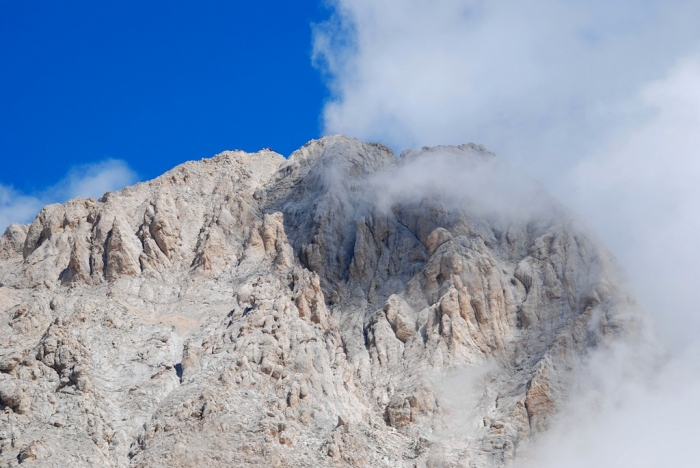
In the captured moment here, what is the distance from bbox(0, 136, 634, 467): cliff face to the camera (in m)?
103

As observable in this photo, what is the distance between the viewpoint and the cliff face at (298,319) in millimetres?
103125

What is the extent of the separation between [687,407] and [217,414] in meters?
36.1

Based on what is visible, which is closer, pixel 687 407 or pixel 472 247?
pixel 687 407

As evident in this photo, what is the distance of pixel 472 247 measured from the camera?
12450cm

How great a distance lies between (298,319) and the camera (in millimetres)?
114750

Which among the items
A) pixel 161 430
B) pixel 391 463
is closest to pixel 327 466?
pixel 391 463

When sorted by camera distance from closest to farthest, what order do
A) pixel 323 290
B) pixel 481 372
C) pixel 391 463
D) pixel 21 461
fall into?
1. pixel 21 461
2. pixel 391 463
3. pixel 481 372
4. pixel 323 290

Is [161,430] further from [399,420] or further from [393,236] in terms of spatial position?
[393,236]

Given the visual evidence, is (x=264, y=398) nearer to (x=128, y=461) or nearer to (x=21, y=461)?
(x=128, y=461)

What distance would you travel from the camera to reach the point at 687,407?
110312mm

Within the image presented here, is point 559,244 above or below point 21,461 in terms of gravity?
above

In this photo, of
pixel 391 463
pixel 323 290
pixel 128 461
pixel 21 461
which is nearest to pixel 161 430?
pixel 128 461

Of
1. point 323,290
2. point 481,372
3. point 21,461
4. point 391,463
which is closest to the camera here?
point 21,461

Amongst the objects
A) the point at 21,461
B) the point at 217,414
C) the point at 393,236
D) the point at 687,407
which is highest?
the point at 393,236
